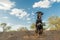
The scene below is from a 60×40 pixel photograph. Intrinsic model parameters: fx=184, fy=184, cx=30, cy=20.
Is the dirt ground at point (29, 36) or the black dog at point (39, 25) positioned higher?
the black dog at point (39, 25)

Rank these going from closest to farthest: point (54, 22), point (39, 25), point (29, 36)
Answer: point (39, 25) < point (29, 36) < point (54, 22)

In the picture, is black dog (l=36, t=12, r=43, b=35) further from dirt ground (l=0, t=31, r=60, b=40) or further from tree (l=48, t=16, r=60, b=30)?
tree (l=48, t=16, r=60, b=30)

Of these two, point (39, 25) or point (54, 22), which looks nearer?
point (39, 25)

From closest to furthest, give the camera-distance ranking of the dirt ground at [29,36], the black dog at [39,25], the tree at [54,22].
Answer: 1. the dirt ground at [29,36]
2. the black dog at [39,25]
3. the tree at [54,22]

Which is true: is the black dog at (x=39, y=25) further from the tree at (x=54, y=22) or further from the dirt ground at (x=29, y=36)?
the tree at (x=54, y=22)

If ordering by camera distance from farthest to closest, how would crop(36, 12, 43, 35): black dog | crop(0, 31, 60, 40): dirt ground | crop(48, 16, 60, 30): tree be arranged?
1. crop(48, 16, 60, 30): tree
2. crop(36, 12, 43, 35): black dog
3. crop(0, 31, 60, 40): dirt ground

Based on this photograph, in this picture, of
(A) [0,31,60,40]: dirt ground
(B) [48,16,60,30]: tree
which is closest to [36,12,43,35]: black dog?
(A) [0,31,60,40]: dirt ground

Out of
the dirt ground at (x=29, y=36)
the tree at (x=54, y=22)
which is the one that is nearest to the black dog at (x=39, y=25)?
the dirt ground at (x=29, y=36)

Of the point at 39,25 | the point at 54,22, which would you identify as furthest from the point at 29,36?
the point at 54,22

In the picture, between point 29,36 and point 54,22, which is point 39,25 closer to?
point 29,36

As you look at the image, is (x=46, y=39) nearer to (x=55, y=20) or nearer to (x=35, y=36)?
(x=35, y=36)

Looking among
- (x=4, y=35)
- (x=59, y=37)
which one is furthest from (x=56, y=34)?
(x=4, y=35)

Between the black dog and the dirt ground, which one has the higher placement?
the black dog

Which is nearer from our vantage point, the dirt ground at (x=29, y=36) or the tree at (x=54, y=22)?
the dirt ground at (x=29, y=36)
